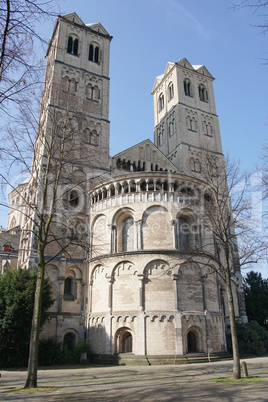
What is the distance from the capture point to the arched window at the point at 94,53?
126 ft

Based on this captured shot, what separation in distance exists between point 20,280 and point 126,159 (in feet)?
52.9

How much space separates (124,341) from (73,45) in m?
31.8

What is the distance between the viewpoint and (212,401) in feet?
30.2

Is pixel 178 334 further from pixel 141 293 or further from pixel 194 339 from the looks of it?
pixel 141 293

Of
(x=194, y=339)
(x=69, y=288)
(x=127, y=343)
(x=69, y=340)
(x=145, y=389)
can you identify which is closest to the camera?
(x=145, y=389)

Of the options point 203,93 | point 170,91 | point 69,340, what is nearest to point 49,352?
point 69,340

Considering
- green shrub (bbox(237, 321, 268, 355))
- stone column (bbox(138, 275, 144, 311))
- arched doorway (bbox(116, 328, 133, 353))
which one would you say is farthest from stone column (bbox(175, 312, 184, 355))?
green shrub (bbox(237, 321, 268, 355))

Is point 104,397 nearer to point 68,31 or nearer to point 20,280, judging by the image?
point 20,280

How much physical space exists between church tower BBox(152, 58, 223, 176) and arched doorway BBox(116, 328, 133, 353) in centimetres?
2013

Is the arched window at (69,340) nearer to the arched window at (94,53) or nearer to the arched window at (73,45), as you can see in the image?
the arched window at (73,45)

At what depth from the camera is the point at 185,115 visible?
41406mm

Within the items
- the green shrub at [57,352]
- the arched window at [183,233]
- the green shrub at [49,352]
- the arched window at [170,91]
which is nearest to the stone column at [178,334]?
the arched window at [183,233]

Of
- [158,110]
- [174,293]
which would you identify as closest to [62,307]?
[174,293]

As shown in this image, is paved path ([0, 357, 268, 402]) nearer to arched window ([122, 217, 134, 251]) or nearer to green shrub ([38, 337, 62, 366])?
green shrub ([38, 337, 62, 366])
